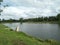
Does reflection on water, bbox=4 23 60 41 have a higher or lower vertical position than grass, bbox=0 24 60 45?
lower

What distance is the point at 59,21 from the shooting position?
18038 cm

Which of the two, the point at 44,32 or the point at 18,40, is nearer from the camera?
the point at 18,40

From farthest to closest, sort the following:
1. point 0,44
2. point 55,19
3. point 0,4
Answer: point 55,19 < point 0,4 < point 0,44

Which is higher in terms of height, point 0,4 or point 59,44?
point 0,4

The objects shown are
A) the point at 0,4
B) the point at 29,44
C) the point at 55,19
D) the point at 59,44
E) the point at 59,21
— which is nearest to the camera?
the point at 29,44

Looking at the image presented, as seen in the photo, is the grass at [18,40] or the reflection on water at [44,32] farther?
the reflection on water at [44,32]

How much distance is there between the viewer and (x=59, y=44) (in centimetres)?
2153

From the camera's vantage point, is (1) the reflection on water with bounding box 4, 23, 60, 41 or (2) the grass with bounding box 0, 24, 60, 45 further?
(1) the reflection on water with bounding box 4, 23, 60, 41

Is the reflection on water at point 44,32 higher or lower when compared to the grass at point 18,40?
lower

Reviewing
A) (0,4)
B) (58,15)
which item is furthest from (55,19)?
(0,4)

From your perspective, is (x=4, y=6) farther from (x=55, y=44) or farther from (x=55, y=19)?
(x=55, y=19)

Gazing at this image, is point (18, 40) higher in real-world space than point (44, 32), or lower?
higher

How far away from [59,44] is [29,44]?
Result: 4813 millimetres

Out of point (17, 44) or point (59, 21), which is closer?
point (17, 44)
